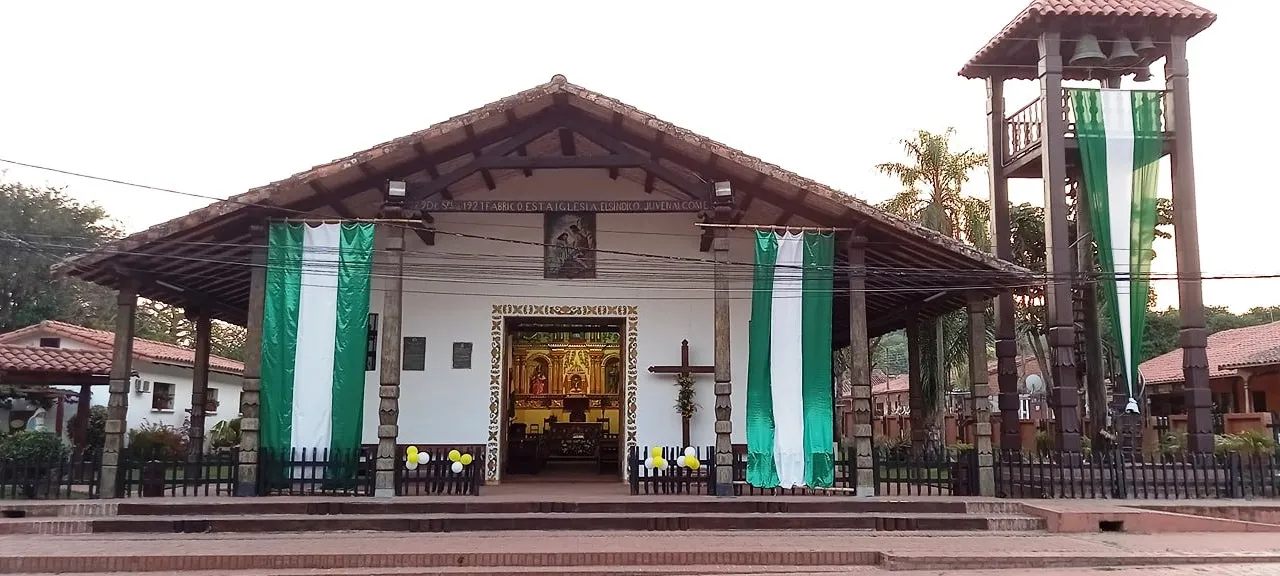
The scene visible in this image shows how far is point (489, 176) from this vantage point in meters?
13.2

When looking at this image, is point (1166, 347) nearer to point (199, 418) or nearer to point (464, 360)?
point (464, 360)

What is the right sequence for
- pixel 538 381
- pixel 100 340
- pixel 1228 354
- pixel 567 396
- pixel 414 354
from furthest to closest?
pixel 1228 354 < pixel 100 340 < pixel 538 381 < pixel 567 396 < pixel 414 354

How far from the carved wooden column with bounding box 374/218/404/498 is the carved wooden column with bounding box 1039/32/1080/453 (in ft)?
29.8

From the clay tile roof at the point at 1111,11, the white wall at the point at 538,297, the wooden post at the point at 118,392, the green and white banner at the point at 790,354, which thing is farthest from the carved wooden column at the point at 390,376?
→ the clay tile roof at the point at 1111,11

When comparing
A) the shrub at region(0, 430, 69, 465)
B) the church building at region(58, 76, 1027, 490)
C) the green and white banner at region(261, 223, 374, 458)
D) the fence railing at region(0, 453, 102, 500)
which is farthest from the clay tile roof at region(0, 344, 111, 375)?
the green and white banner at region(261, 223, 374, 458)

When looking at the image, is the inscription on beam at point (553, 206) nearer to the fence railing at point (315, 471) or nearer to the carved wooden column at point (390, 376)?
the carved wooden column at point (390, 376)

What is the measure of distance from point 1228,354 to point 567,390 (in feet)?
71.4

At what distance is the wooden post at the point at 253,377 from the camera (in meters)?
11.0

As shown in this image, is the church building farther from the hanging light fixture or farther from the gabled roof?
the hanging light fixture

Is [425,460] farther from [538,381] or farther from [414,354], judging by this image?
[538,381]

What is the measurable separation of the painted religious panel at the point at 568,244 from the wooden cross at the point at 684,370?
5.82ft

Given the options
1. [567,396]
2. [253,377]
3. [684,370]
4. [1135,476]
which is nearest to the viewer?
[253,377]

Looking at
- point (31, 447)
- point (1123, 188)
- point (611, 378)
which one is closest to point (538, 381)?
point (611, 378)

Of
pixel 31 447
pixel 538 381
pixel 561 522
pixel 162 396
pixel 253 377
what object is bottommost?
pixel 561 522
